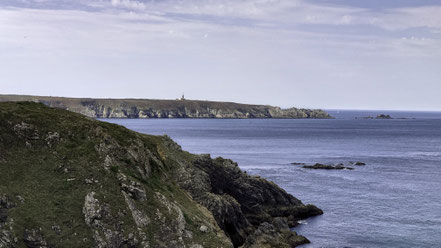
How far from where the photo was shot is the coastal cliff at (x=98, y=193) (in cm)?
3506

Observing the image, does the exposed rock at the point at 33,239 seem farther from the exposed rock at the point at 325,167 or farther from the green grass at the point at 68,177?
the exposed rock at the point at 325,167

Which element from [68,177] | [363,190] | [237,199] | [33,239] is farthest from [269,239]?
[363,190]

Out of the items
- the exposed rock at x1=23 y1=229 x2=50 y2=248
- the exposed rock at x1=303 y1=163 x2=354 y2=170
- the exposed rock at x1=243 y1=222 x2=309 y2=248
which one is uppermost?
the exposed rock at x1=23 y1=229 x2=50 y2=248

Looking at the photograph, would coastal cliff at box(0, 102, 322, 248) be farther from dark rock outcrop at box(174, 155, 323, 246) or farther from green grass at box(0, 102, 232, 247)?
dark rock outcrop at box(174, 155, 323, 246)

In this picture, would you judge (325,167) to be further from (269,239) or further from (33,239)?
(33,239)

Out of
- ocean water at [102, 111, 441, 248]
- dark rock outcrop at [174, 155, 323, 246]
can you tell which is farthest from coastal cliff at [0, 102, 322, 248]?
ocean water at [102, 111, 441, 248]

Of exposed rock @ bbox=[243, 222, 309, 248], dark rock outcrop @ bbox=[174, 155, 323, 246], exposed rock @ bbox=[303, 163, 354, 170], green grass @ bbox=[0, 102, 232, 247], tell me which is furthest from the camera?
exposed rock @ bbox=[303, 163, 354, 170]

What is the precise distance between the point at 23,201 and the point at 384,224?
42.6 m

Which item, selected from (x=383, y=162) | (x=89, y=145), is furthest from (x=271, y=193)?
(x=383, y=162)

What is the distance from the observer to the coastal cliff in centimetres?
3506

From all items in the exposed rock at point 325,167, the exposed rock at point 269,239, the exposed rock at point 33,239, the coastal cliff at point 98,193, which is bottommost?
the exposed rock at point 269,239

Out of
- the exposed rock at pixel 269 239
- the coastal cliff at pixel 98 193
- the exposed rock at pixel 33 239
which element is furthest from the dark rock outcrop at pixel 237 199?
the exposed rock at pixel 33 239

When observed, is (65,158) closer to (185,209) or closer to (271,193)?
(185,209)

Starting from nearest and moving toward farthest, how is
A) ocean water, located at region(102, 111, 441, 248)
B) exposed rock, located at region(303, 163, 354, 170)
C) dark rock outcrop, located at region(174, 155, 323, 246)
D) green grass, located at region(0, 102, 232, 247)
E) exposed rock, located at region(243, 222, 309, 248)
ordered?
green grass, located at region(0, 102, 232, 247), exposed rock, located at region(243, 222, 309, 248), dark rock outcrop, located at region(174, 155, 323, 246), ocean water, located at region(102, 111, 441, 248), exposed rock, located at region(303, 163, 354, 170)
